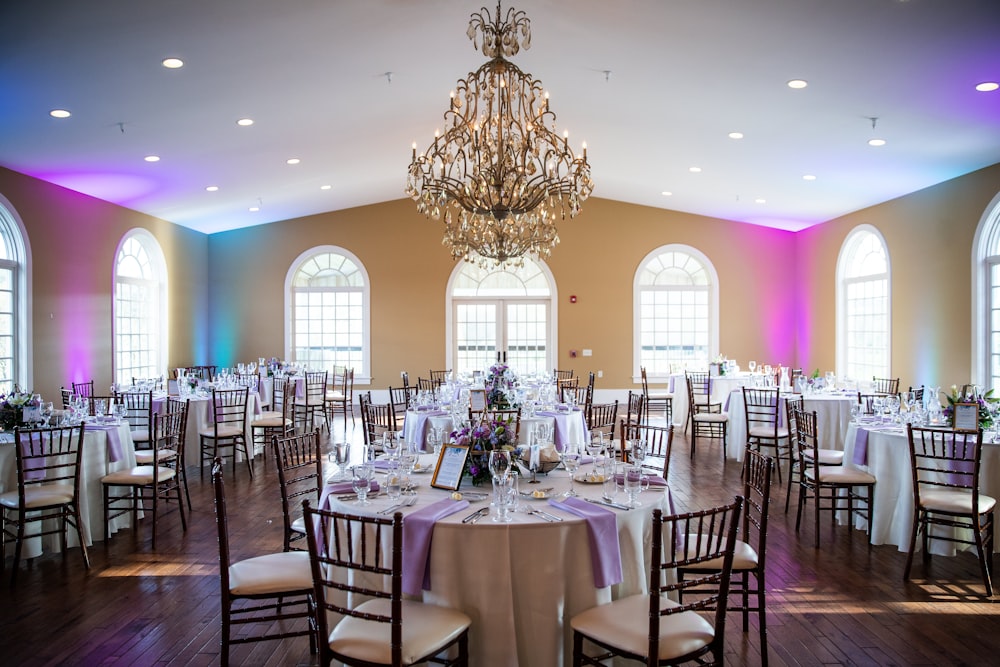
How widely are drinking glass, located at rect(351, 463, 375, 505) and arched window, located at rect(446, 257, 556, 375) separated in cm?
1030

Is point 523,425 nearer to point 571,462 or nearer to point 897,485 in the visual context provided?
point 571,462

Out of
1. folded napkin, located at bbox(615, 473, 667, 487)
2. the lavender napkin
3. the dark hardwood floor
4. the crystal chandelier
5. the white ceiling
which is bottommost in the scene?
the dark hardwood floor

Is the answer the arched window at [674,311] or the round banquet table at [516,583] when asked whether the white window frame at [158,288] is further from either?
the round banquet table at [516,583]

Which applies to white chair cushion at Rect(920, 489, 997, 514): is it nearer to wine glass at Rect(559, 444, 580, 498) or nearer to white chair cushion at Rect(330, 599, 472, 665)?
wine glass at Rect(559, 444, 580, 498)

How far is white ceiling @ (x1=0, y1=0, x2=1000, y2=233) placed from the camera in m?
5.13

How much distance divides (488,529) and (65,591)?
3.15 meters

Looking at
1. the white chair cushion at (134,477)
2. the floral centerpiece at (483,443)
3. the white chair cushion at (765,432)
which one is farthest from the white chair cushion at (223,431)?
the white chair cushion at (765,432)

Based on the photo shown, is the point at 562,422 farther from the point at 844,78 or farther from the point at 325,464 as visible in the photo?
the point at 844,78

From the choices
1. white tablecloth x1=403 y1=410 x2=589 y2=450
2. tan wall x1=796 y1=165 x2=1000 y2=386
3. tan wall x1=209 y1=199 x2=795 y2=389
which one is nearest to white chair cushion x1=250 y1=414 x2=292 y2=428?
white tablecloth x1=403 y1=410 x2=589 y2=450

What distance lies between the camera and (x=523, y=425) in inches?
269

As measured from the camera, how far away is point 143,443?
7.59 m

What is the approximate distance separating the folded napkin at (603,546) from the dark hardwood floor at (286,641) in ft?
→ 3.30

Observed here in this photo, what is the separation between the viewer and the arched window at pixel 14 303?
8133mm

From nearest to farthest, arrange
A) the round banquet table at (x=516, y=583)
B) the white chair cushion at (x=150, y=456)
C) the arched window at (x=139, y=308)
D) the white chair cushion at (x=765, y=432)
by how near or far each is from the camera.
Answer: the round banquet table at (x=516, y=583)
the white chair cushion at (x=150, y=456)
the white chair cushion at (x=765, y=432)
the arched window at (x=139, y=308)
